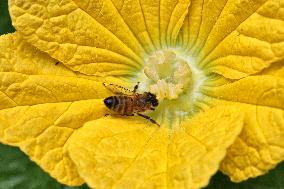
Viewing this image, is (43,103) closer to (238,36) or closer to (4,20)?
(4,20)

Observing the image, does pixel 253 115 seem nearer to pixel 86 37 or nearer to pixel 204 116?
pixel 204 116

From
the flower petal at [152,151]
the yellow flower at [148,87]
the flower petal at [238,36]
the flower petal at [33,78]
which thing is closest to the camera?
the flower petal at [152,151]

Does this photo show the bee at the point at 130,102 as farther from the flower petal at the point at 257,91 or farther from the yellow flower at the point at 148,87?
the flower petal at the point at 257,91

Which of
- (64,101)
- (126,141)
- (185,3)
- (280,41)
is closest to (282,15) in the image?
(280,41)

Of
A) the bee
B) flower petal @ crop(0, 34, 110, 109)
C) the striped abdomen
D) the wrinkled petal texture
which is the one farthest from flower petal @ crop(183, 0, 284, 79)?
flower petal @ crop(0, 34, 110, 109)

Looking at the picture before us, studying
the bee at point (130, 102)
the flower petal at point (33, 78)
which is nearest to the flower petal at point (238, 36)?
the bee at point (130, 102)

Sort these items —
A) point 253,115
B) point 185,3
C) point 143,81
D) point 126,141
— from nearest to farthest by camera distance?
point 253,115 → point 126,141 → point 185,3 → point 143,81

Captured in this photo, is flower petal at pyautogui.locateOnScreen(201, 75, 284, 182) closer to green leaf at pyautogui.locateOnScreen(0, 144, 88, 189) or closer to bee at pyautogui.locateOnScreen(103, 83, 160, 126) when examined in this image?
bee at pyautogui.locateOnScreen(103, 83, 160, 126)
